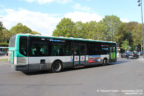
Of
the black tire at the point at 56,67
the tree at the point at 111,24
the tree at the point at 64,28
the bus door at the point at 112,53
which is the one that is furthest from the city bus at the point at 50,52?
the tree at the point at 111,24

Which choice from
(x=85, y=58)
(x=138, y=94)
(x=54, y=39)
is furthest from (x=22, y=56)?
(x=138, y=94)

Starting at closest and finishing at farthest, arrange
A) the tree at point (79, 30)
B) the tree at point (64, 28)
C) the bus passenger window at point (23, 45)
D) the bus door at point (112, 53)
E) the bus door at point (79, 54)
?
the bus passenger window at point (23, 45) < the bus door at point (79, 54) < the bus door at point (112, 53) < the tree at point (64, 28) < the tree at point (79, 30)

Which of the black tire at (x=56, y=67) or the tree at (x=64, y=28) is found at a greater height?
the tree at (x=64, y=28)

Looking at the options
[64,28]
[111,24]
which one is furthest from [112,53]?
[111,24]

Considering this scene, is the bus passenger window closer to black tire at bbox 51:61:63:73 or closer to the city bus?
the city bus

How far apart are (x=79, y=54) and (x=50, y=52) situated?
3.08 m

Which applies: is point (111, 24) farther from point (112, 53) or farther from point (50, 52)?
point (50, 52)

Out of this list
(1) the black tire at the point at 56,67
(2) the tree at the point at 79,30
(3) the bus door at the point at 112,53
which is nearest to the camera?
(1) the black tire at the point at 56,67

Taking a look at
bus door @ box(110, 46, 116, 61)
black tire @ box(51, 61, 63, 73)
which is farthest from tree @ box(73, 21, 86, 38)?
black tire @ box(51, 61, 63, 73)

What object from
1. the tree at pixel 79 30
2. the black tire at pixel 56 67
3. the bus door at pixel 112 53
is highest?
the tree at pixel 79 30

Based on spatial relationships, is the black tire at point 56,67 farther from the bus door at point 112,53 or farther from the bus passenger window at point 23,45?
the bus door at point 112,53

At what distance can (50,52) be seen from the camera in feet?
32.4

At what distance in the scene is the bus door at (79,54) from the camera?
37.9ft

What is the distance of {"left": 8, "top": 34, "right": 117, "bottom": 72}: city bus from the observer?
28.0 ft
